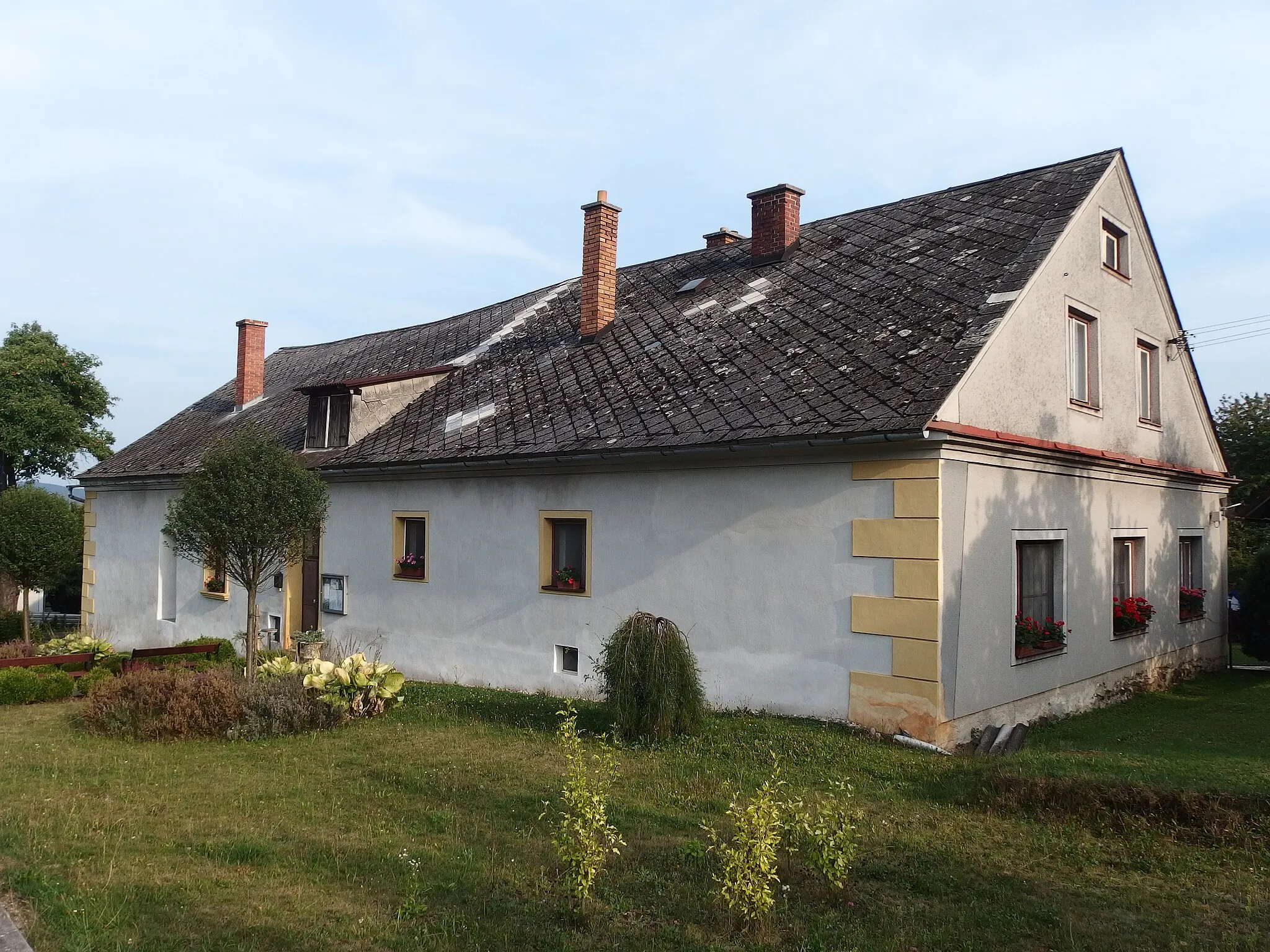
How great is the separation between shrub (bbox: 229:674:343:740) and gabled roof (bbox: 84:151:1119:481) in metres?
4.03

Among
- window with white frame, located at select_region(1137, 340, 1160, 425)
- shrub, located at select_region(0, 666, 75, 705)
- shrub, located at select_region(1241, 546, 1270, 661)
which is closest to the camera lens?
shrub, located at select_region(0, 666, 75, 705)

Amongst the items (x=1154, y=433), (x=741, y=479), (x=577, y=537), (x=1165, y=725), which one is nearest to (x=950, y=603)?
(x=741, y=479)

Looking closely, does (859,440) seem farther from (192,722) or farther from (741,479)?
(192,722)

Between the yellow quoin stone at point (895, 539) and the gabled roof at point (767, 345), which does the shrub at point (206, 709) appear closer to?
the gabled roof at point (767, 345)

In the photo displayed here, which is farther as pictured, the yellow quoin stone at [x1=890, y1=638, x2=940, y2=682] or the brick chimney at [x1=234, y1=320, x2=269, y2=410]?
the brick chimney at [x1=234, y1=320, x2=269, y2=410]

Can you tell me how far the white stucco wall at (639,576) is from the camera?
33.9 feet

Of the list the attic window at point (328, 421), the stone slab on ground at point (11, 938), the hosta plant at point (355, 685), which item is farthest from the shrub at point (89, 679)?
the stone slab on ground at point (11, 938)

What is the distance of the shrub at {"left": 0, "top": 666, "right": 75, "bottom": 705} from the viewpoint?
13023 mm

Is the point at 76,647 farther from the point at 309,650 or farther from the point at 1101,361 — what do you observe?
the point at 1101,361

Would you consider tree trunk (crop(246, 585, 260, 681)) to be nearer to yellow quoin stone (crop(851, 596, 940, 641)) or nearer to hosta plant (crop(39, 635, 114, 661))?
hosta plant (crop(39, 635, 114, 661))

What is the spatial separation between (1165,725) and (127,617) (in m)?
19.3

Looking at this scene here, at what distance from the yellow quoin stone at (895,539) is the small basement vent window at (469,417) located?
664 centimetres

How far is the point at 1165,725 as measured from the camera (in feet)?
38.5

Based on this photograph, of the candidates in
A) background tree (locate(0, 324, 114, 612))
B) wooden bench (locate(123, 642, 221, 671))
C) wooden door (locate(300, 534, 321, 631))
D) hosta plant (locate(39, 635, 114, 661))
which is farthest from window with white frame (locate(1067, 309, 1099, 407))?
background tree (locate(0, 324, 114, 612))
